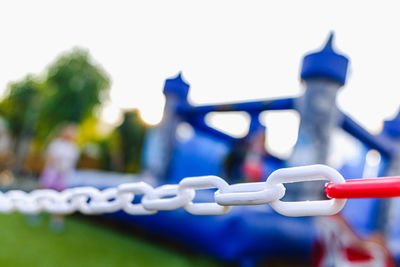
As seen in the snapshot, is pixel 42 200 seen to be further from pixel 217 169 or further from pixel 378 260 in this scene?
pixel 217 169

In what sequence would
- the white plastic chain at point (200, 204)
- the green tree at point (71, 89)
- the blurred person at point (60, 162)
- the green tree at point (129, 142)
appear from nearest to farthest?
the white plastic chain at point (200, 204) → the blurred person at point (60, 162) → the green tree at point (71, 89) → the green tree at point (129, 142)

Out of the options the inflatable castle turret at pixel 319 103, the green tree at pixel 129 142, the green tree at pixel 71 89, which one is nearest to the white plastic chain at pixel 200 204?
the inflatable castle turret at pixel 319 103

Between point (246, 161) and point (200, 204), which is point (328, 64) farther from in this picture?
point (200, 204)

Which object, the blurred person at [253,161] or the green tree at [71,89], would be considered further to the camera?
the green tree at [71,89]

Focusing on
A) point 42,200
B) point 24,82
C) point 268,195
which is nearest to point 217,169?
point 42,200

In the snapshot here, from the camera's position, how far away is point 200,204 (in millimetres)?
747

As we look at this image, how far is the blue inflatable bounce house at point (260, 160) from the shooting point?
9.60 ft

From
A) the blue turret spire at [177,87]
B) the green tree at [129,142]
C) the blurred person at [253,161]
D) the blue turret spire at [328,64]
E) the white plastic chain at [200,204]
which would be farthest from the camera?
the green tree at [129,142]

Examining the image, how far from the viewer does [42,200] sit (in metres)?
1.15

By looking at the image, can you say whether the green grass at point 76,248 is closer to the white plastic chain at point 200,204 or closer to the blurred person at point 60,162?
the blurred person at point 60,162

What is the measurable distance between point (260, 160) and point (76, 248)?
240 centimetres

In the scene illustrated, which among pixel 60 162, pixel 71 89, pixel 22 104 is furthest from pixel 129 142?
pixel 60 162

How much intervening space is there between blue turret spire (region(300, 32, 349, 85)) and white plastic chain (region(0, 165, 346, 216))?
2.72 meters

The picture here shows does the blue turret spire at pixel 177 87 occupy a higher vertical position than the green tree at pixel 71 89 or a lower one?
lower
